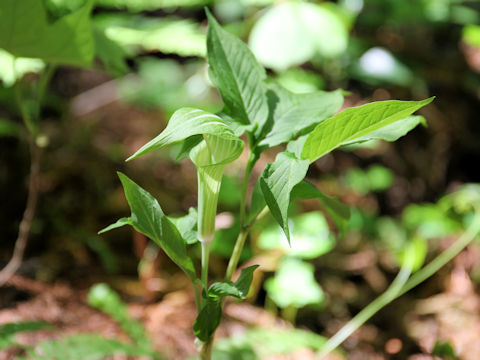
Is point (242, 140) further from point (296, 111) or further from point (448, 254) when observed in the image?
point (448, 254)

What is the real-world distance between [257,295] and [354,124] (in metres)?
1.16

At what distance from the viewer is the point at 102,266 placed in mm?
1515

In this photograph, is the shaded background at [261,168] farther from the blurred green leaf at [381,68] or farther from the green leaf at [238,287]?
the green leaf at [238,287]

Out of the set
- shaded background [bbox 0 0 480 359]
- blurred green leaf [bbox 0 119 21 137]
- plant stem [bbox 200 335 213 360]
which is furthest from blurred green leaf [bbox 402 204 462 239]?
blurred green leaf [bbox 0 119 21 137]

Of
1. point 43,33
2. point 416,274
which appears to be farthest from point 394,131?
point 416,274

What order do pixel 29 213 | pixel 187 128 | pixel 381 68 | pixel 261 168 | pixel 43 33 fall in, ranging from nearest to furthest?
pixel 187 128
pixel 43 33
pixel 29 213
pixel 261 168
pixel 381 68

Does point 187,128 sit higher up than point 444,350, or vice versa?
point 187,128

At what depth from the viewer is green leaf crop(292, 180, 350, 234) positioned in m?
0.63

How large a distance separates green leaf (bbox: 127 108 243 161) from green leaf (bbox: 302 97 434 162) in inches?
4.8

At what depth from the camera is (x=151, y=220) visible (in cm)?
59

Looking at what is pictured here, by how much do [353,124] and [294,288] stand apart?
3.02 ft

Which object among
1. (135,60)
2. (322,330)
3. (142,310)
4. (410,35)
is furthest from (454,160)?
(135,60)

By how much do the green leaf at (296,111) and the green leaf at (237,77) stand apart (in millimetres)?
30

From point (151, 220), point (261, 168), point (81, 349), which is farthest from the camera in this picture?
point (261, 168)
